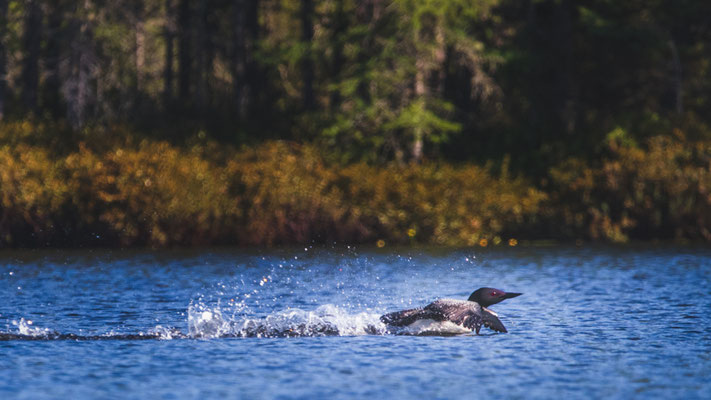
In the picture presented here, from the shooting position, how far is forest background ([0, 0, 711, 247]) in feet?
105

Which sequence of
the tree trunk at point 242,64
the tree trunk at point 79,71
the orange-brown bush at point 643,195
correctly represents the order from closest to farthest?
1. the orange-brown bush at point 643,195
2. the tree trunk at point 79,71
3. the tree trunk at point 242,64

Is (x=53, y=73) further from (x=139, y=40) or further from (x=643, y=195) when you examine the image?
(x=643, y=195)

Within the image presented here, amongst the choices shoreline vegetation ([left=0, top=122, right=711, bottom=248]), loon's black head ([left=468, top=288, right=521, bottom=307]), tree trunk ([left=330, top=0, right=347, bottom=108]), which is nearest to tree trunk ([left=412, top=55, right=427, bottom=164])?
shoreline vegetation ([left=0, top=122, right=711, bottom=248])

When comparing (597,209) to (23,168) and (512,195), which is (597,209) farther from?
(23,168)

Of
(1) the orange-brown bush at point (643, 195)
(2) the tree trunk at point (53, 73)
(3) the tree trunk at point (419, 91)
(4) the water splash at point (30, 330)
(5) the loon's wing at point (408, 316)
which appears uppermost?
(2) the tree trunk at point (53, 73)

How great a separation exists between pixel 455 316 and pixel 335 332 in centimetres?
165

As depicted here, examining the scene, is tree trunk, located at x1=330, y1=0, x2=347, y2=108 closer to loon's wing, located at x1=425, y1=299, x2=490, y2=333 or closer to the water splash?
the water splash

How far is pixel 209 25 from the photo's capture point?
5791 cm

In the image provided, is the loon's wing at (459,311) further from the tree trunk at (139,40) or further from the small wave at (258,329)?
the tree trunk at (139,40)

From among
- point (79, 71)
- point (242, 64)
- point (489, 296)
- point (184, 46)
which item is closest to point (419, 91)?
point (242, 64)

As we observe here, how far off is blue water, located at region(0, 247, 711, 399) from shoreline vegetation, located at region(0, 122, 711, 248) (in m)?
4.10

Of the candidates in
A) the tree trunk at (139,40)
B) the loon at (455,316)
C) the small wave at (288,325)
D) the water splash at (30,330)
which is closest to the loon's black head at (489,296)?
the loon at (455,316)

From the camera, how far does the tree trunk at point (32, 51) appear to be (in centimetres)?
4144

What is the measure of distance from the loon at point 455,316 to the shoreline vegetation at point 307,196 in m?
16.6
